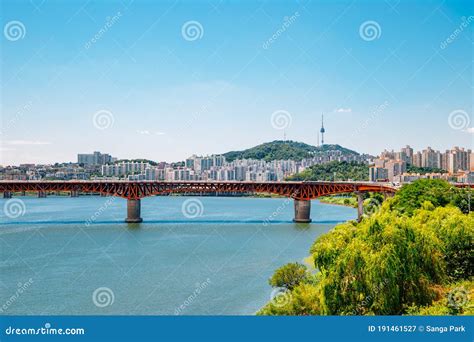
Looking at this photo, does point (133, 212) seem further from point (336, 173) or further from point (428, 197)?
point (336, 173)

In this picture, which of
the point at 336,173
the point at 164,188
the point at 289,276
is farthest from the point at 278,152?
the point at 289,276

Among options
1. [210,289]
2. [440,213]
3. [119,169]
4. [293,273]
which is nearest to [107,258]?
[210,289]

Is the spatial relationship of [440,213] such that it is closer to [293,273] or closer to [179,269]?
[293,273]

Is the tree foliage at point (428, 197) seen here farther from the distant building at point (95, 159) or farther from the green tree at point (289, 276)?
the distant building at point (95, 159)

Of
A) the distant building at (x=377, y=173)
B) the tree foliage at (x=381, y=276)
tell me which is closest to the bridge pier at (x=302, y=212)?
the tree foliage at (x=381, y=276)

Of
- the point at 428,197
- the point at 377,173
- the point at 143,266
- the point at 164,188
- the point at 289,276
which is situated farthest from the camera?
the point at 377,173
